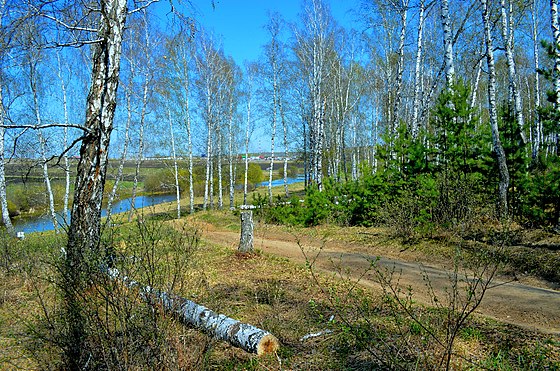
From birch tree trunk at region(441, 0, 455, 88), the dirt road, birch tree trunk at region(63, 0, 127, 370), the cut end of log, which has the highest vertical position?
birch tree trunk at region(441, 0, 455, 88)

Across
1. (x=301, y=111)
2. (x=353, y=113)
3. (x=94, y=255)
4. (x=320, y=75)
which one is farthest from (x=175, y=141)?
(x=94, y=255)

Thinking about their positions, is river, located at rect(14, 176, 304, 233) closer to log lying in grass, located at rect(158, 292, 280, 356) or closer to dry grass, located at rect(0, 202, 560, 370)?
dry grass, located at rect(0, 202, 560, 370)

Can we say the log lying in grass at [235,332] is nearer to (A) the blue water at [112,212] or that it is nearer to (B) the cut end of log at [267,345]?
(B) the cut end of log at [267,345]

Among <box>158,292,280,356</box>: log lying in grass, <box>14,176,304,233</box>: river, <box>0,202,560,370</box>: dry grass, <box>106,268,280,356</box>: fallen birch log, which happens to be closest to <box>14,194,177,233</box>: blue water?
<box>14,176,304,233</box>: river

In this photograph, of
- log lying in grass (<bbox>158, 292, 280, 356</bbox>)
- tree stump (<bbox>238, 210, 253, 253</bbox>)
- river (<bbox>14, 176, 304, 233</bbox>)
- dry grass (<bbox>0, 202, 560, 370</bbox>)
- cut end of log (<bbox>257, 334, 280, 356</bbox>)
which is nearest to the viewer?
dry grass (<bbox>0, 202, 560, 370</bbox>)

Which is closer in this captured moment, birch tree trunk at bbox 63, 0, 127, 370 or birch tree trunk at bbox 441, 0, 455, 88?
birch tree trunk at bbox 63, 0, 127, 370

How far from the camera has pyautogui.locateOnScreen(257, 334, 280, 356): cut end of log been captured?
4.38 m

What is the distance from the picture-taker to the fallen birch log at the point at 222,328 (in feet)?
11.5

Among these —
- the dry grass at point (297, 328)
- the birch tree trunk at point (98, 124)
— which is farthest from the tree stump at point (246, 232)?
the birch tree trunk at point (98, 124)

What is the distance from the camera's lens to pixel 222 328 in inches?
185

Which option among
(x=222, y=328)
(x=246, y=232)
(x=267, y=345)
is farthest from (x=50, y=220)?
(x=246, y=232)

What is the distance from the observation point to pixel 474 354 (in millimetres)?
3969

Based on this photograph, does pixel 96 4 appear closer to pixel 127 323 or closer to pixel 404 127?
pixel 127 323

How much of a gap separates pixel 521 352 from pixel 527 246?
15.9 ft
